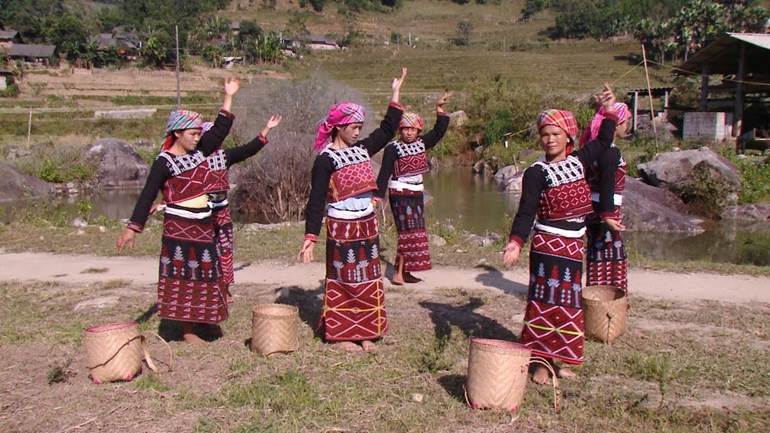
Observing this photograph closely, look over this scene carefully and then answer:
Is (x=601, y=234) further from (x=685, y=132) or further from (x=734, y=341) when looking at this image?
(x=685, y=132)

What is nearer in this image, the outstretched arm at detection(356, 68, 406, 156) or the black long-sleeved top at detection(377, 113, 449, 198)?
the outstretched arm at detection(356, 68, 406, 156)

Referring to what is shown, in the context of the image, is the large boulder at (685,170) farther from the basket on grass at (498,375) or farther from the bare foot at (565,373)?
the basket on grass at (498,375)

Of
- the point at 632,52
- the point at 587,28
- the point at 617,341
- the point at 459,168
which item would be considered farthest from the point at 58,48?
the point at 617,341

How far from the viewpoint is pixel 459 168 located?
28.2m

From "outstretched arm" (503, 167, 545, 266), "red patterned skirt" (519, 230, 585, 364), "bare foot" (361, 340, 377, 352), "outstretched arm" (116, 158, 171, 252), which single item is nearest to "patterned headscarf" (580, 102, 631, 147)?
"outstretched arm" (503, 167, 545, 266)

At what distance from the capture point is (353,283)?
5.30 m

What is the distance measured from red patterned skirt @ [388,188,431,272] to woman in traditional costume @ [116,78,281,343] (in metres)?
2.39

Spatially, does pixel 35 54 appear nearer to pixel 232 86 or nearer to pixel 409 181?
pixel 409 181

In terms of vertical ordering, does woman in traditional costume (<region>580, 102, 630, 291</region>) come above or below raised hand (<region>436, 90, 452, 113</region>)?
below

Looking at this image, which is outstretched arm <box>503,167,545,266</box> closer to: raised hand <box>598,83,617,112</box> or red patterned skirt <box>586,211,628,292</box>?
raised hand <box>598,83,617,112</box>

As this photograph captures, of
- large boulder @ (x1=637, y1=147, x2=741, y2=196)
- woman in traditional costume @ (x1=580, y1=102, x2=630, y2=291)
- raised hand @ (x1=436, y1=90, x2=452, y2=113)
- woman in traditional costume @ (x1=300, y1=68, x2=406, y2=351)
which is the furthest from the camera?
large boulder @ (x1=637, y1=147, x2=741, y2=196)

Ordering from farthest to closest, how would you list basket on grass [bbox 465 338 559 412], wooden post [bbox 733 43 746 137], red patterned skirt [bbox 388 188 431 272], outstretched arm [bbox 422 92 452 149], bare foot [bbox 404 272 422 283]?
wooden post [bbox 733 43 746 137], bare foot [bbox 404 272 422 283], red patterned skirt [bbox 388 188 431 272], outstretched arm [bbox 422 92 452 149], basket on grass [bbox 465 338 559 412]

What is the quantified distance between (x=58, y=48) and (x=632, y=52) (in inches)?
2034

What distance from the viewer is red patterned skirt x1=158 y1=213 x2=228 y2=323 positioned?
17.4 feet
